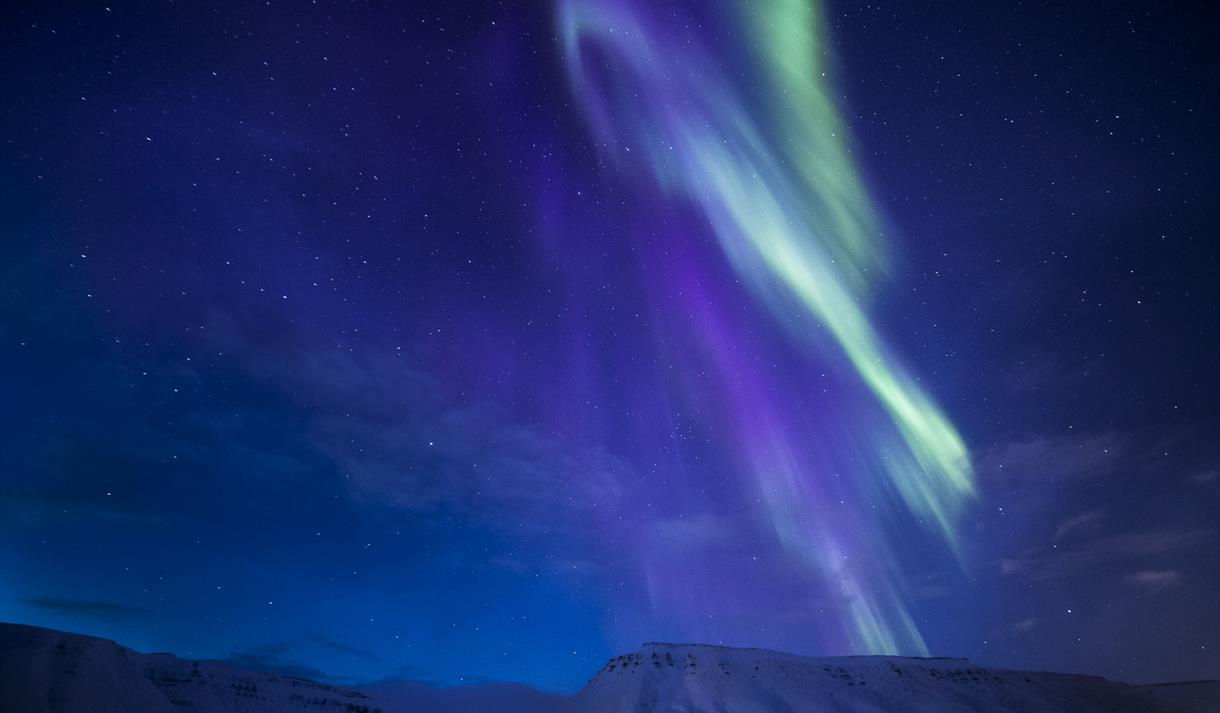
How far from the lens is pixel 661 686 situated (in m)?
80.2

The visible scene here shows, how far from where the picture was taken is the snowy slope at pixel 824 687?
7406cm

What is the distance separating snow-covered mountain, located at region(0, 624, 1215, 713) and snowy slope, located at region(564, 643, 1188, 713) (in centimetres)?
25

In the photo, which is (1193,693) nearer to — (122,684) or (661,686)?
(661,686)

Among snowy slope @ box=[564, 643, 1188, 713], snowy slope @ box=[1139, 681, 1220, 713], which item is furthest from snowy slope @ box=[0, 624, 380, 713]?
snowy slope @ box=[1139, 681, 1220, 713]

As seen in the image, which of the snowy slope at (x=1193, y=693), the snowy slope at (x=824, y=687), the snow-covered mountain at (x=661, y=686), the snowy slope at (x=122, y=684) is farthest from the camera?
the snowy slope at (x=1193, y=693)

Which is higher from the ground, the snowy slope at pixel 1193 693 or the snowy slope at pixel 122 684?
the snowy slope at pixel 122 684

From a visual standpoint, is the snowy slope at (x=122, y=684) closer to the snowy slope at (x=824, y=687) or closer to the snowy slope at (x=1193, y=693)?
the snowy slope at (x=824, y=687)

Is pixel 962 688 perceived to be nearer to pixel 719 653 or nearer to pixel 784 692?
pixel 784 692

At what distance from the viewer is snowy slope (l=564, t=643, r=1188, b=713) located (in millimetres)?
74062

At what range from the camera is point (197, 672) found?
60.9 meters

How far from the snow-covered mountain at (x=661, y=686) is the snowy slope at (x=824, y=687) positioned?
247 millimetres

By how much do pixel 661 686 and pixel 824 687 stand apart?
87.8 ft

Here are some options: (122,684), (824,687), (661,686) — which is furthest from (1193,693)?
(122,684)

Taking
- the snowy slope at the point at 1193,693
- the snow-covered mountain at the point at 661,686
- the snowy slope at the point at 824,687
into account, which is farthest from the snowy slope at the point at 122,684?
the snowy slope at the point at 1193,693
